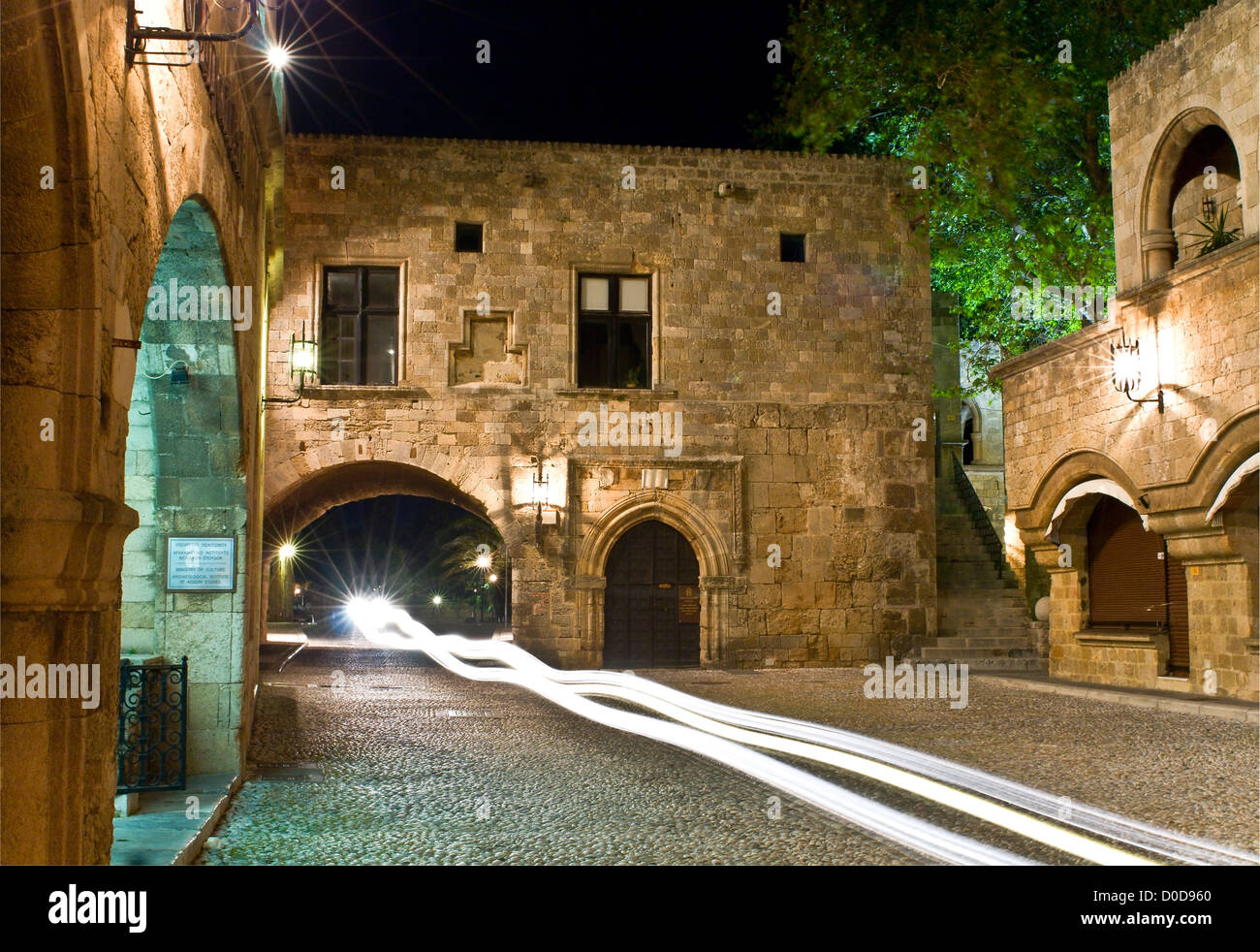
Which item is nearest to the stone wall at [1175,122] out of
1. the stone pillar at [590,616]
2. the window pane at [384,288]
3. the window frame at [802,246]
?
the window frame at [802,246]

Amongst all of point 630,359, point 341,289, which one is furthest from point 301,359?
point 630,359

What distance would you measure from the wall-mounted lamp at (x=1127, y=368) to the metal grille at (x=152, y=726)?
10843 mm

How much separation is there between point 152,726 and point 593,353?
11.8m

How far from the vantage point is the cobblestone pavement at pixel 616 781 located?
563 centimetres

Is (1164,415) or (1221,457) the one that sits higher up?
(1164,415)

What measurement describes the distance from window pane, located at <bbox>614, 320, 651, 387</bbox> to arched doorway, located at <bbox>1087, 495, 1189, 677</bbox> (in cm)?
690

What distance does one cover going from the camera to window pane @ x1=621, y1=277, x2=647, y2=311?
1802 cm

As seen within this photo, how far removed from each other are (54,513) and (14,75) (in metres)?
1.22

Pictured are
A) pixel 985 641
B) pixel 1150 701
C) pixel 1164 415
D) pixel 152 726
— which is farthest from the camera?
pixel 985 641

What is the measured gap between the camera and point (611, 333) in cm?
1800

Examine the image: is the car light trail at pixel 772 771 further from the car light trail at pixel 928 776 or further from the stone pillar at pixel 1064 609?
the stone pillar at pixel 1064 609

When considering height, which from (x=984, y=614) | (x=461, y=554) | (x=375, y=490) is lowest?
(x=984, y=614)

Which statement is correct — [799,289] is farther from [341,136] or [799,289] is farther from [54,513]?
[54,513]

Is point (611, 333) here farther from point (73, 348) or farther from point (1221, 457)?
point (73, 348)
